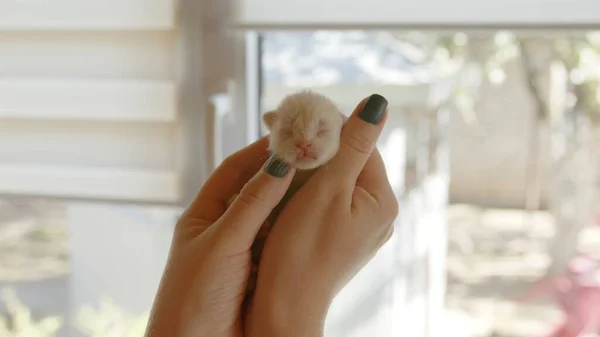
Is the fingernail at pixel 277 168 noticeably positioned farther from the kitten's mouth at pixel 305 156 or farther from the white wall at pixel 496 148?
the white wall at pixel 496 148

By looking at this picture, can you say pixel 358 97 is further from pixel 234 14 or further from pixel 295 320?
pixel 295 320

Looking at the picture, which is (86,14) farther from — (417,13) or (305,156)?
(305,156)

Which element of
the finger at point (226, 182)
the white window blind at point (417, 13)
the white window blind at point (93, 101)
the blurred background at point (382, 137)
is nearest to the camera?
the finger at point (226, 182)

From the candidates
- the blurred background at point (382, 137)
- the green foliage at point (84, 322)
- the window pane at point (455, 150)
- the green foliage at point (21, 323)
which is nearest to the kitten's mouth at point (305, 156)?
the blurred background at point (382, 137)

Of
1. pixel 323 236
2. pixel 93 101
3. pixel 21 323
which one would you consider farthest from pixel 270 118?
pixel 21 323

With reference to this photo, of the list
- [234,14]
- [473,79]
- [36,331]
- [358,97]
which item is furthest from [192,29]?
[36,331]
